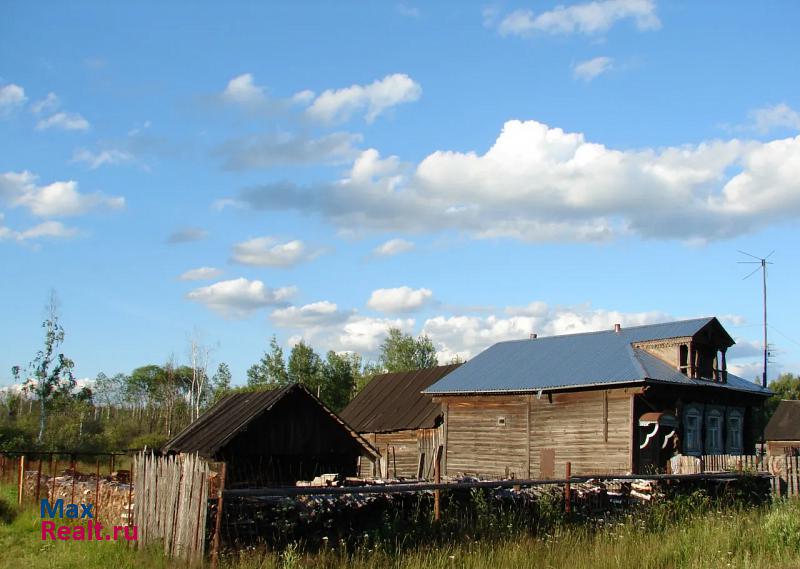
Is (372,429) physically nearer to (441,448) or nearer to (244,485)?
(441,448)

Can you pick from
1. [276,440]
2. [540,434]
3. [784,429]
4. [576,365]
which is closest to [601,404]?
[576,365]

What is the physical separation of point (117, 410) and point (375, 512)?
3784 inches

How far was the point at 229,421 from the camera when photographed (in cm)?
2241

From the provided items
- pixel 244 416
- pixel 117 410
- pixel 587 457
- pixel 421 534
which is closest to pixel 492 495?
pixel 421 534

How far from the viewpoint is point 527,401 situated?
102 ft

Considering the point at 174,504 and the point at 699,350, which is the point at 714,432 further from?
the point at 174,504

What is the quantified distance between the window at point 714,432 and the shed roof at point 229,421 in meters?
13.6

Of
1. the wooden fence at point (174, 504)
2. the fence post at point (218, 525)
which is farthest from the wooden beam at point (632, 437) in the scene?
the fence post at point (218, 525)

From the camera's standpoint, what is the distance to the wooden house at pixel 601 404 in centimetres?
2784

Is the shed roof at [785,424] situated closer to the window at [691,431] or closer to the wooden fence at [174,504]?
the window at [691,431]

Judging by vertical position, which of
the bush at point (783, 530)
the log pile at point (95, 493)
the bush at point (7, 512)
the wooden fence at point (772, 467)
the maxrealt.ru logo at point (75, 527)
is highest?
the wooden fence at point (772, 467)

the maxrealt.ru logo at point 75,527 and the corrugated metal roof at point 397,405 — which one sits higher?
the corrugated metal roof at point 397,405

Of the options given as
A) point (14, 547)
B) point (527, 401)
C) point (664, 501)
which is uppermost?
point (527, 401)

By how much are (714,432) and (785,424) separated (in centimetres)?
2477
